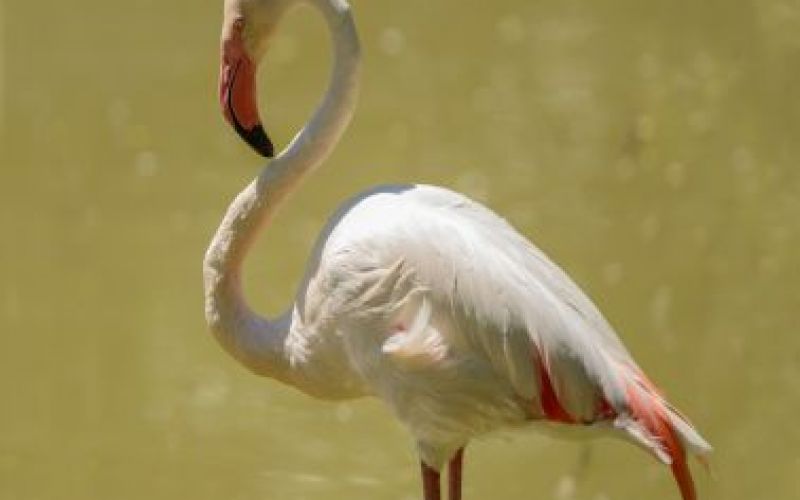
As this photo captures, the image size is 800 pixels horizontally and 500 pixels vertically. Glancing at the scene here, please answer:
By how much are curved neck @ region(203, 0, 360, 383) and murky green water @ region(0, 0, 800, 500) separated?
4.26ft

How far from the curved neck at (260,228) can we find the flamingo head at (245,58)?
67 millimetres

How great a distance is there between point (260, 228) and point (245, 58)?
303 mm

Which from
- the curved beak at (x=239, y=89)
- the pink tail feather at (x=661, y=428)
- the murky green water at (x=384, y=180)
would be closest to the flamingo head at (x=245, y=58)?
the curved beak at (x=239, y=89)

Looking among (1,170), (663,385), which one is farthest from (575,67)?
(1,170)

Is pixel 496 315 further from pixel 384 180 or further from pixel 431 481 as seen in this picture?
pixel 384 180

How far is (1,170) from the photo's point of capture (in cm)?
474

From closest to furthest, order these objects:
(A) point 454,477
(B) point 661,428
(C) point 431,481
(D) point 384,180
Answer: (B) point 661,428, (C) point 431,481, (A) point 454,477, (D) point 384,180

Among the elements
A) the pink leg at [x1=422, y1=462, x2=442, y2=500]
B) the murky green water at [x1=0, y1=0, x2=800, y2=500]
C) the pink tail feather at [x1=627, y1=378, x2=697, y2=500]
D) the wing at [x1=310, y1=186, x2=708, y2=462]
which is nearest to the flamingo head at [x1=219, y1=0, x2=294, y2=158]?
the wing at [x1=310, y1=186, x2=708, y2=462]

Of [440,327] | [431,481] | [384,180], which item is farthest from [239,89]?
[384,180]

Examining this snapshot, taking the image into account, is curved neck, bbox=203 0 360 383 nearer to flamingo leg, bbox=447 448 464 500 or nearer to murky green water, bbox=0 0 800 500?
flamingo leg, bbox=447 448 464 500

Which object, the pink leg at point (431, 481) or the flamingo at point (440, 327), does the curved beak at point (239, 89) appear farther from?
the pink leg at point (431, 481)

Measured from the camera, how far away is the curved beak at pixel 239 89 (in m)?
3.21

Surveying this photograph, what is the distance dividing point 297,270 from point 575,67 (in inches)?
33.8

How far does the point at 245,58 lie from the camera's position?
127 inches
